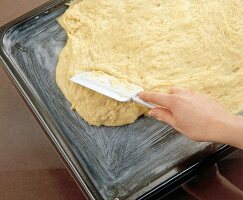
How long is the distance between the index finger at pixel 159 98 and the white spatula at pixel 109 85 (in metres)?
0.03

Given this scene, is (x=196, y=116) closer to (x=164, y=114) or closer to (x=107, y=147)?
(x=164, y=114)

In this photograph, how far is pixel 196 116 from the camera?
0.73 m

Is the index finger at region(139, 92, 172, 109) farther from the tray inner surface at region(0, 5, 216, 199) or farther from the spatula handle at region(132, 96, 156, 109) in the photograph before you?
the tray inner surface at region(0, 5, 216, 199)

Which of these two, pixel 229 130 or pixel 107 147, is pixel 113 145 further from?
pixel 229 130

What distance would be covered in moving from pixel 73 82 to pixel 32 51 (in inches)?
8.1

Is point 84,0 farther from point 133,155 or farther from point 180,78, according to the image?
point 133,155

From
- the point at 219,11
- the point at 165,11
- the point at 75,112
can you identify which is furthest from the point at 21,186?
the point at 219,11

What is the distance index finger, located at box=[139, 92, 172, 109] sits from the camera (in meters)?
0.77

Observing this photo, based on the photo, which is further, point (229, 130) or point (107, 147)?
point (107, 147)

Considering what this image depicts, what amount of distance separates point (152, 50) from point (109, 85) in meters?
0.16

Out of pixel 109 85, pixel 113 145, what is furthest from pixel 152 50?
pixel 113 145

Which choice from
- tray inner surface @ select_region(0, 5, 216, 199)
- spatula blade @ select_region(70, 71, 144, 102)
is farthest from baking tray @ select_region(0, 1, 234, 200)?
spatula blade @ select_region(70, 71, 144, 102)

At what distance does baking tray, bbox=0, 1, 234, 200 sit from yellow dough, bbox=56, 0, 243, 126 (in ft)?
0.11

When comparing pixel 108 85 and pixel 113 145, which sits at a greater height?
pixel 108 85
